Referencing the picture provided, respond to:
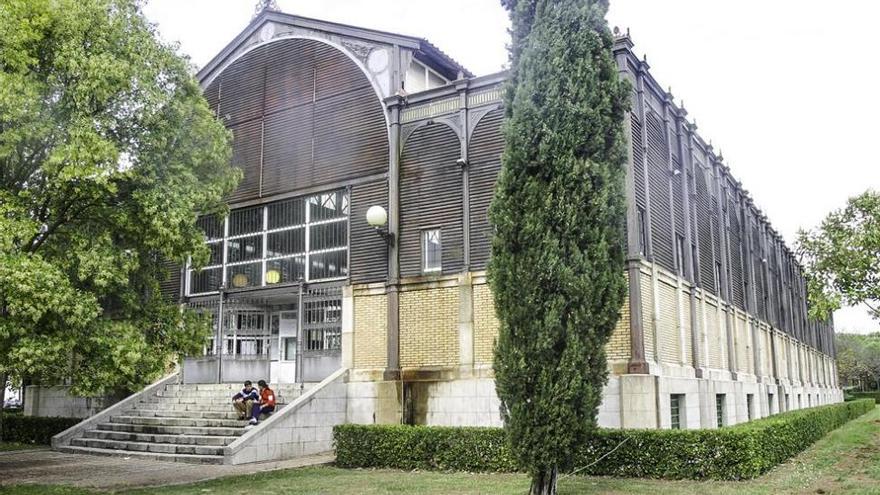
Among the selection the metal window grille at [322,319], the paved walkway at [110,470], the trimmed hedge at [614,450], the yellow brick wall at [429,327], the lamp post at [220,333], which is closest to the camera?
the trimmed hedge at [614,450]

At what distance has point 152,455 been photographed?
1769cm

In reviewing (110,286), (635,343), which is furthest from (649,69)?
(110,286)

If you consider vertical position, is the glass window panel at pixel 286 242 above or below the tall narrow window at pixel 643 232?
above

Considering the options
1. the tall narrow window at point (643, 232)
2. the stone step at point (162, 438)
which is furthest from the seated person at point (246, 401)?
the tall narrow window at point (643, 232)

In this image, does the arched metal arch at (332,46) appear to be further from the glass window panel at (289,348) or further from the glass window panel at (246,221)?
the glass window panel at (289,348)

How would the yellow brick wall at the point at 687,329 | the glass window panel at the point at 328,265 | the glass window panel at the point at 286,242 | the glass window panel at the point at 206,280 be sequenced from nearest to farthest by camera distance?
the yellow brick wall at the point at 687,329
the glass window panel at the point at 328,265
the glass window panel at the point at 286,242
the glass window panel at the point at 206,280

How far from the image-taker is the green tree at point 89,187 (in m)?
12.3

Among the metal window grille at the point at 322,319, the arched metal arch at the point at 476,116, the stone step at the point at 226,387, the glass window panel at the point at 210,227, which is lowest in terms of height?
the stone step at the point at 226,387

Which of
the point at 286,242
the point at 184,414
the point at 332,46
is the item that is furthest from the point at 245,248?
the point at 332,46

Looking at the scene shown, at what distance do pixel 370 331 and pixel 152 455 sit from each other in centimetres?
587

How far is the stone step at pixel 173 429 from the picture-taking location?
18.2m

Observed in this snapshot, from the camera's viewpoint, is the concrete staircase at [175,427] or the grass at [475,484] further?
the concrete staircase at [175,427]

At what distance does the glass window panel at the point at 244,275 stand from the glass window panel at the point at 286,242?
2.06ft

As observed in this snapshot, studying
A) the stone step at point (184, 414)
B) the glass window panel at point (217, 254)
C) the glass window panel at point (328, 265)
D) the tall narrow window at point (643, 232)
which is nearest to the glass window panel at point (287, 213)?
the glass window panel at point (328, 265)
